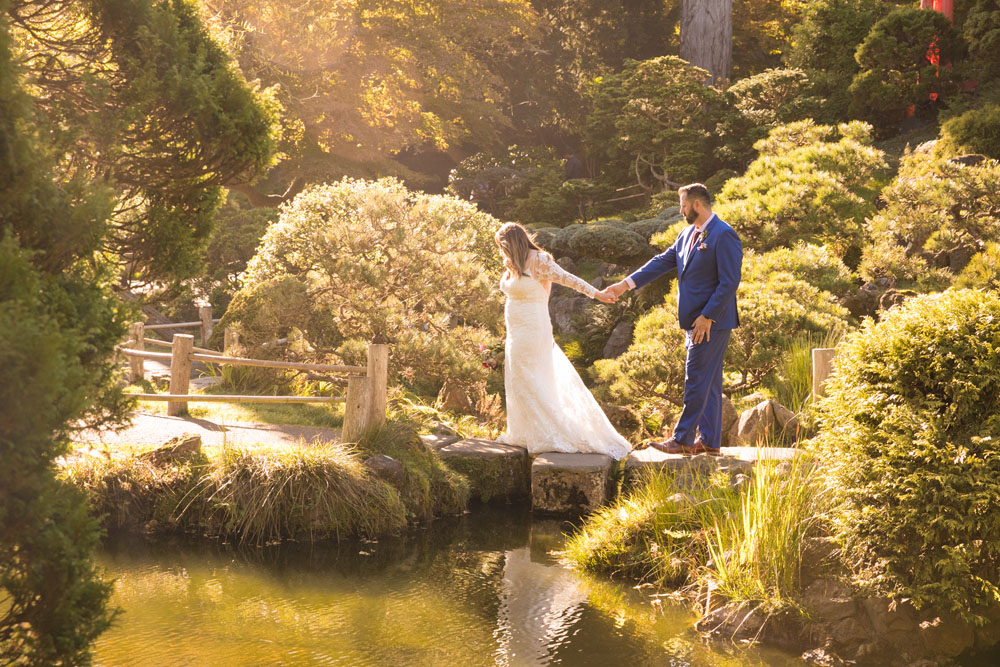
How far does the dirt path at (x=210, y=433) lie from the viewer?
251 inches

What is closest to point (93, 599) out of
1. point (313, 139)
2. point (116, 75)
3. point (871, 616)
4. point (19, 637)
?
point (19, 637)

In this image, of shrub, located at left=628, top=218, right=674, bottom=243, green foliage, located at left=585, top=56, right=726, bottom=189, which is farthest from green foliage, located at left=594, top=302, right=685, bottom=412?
green foliage, located at left=585, top=56, right=726, bottom=189

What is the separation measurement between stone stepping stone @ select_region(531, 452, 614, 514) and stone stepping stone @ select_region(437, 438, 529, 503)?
0.38m

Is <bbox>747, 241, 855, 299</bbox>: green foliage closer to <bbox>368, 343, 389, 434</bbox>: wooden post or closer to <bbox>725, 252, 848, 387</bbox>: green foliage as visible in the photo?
<bbox>725, 252, 848, 387</bbox>: green foliage

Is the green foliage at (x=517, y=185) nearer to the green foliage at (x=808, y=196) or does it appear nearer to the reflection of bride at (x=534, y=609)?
the green foliage at (x=808, y=196)

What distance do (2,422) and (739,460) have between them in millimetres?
4219

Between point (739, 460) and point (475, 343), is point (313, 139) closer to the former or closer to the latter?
point (475, 343)

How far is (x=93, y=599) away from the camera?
2488mm

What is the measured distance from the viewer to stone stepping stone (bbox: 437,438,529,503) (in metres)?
6.46

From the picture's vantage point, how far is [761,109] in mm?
15180

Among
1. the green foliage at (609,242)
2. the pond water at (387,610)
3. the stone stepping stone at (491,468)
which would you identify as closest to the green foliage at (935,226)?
the green foliage at (609,242)

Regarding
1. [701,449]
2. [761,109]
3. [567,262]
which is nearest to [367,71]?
[567,262]

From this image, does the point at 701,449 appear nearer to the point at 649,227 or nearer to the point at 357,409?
the point at 357,409

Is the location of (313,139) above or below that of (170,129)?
above
